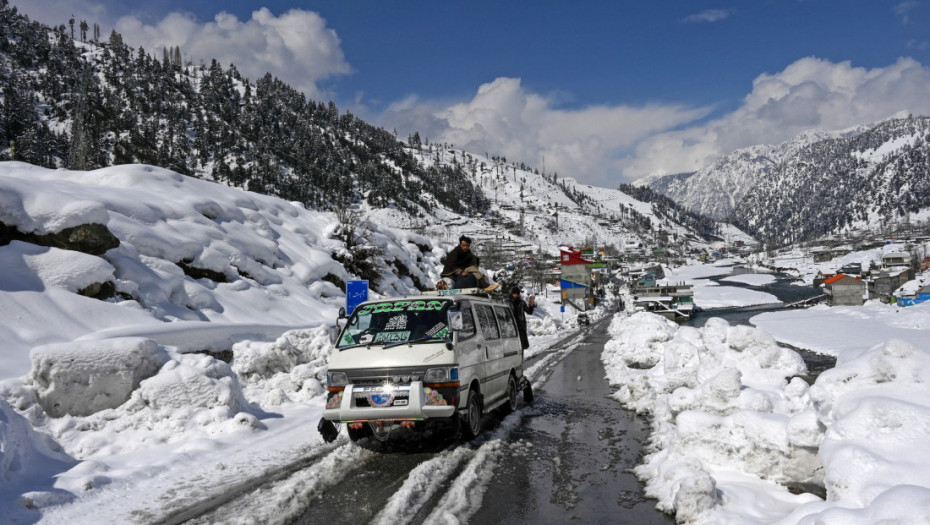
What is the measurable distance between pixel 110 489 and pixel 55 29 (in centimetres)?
21653

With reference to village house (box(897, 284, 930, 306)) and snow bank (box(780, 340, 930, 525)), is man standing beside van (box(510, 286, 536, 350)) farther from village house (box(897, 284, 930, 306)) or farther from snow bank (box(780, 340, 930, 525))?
village house (box(897, 284, 930, 306))

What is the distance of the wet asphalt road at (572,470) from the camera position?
5.22 metres

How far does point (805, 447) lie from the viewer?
5316 millimetres

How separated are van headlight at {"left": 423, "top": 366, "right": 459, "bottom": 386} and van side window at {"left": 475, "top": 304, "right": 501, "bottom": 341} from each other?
1745 millimetres

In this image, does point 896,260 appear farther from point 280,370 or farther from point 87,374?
point 87,374

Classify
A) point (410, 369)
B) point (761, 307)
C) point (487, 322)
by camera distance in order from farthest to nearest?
point (761, 307), point (487, 322), point (410, 369)

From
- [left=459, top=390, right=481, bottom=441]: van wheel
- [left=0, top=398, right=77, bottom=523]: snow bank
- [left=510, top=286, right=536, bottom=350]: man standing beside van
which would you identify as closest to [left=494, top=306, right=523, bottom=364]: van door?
[left=510, top=286, right=536, bottom=350]: man standing beside van

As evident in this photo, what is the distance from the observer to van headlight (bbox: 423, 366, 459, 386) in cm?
721

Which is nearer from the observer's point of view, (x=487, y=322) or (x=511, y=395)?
(x=487, y=322)

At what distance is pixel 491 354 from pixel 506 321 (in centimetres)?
192

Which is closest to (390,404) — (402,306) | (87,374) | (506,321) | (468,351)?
(468,351)

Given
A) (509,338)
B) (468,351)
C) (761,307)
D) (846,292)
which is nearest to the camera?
(468,351)

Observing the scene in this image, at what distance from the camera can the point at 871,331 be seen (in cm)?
4456

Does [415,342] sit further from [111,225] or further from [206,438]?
[111,225]
